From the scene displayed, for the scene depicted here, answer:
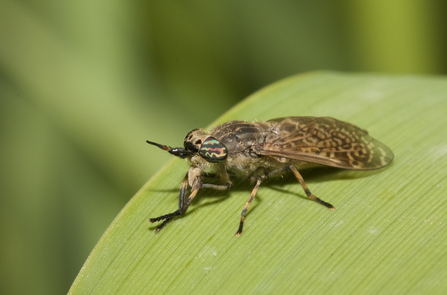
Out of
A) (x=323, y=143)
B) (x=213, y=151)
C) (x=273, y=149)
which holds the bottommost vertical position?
(x=323, y=143)

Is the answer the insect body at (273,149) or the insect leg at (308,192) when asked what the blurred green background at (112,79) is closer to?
the insect body at (273,149)

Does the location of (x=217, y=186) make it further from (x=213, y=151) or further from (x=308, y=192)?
(x=308, y=192)

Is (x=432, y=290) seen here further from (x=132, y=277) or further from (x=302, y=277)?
(x=132, y=277)

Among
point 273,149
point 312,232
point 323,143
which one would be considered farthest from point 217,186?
point 323,143

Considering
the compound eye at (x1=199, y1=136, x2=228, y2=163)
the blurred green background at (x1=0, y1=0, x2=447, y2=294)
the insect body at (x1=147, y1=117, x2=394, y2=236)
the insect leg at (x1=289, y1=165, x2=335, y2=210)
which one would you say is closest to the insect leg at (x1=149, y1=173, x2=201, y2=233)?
the insect body at (x1=147, y1=117, x2=394, y2=236)

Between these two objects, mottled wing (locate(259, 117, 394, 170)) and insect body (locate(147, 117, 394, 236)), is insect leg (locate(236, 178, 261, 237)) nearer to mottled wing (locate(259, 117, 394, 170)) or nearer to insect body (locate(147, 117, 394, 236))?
insect body (locate(147, 117, 394, 236))

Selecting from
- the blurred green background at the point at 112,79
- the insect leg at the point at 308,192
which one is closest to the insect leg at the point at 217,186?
the insect leg at the point at 308,192
